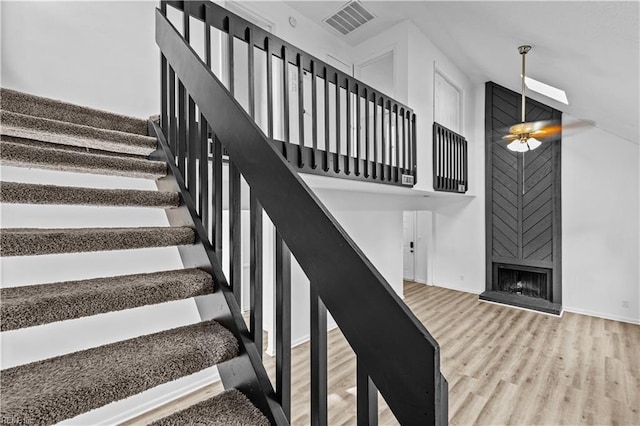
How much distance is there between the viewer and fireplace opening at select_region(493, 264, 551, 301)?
5.40 metres

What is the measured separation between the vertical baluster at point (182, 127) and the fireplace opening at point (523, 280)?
5.88m

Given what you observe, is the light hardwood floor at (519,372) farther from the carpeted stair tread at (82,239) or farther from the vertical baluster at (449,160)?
the vertical baluster at (449,160)

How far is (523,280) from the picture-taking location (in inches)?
225

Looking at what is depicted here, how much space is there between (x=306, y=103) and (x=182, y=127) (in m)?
3.10

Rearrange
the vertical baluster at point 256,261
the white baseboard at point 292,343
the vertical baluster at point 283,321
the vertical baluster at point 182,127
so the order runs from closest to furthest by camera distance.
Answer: the vertical baluster at point 283,321, the vertical baluster at point 256,261, the vertical baluster at point 182,127, the white baseboard at point 292,343

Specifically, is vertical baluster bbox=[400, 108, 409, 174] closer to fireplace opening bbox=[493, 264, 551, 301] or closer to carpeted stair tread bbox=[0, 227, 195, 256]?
carpeted stair tread bbox=[0, 227, 195, 256]

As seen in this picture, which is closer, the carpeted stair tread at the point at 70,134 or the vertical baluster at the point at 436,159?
the carpeted stair tread at the point at 70,134

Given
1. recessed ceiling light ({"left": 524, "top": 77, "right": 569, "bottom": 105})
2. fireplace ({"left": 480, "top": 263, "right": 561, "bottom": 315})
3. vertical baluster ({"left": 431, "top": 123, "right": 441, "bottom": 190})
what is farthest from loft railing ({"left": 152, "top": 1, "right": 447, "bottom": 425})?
fireplace ({"left": 480, "top": 263, "right": 561, "bottom": 315})

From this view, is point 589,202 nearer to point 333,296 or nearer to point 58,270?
point 333,296

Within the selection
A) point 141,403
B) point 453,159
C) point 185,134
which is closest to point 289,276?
point 185,134

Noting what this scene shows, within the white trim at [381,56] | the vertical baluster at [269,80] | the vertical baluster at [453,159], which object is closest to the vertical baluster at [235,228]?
the vertical baluster at [269,80]

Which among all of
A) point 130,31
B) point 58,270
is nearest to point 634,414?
point 58,270

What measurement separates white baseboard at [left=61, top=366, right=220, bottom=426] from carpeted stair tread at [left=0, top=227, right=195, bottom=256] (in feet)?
3.79

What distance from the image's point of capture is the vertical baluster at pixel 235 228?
45.9 inches
